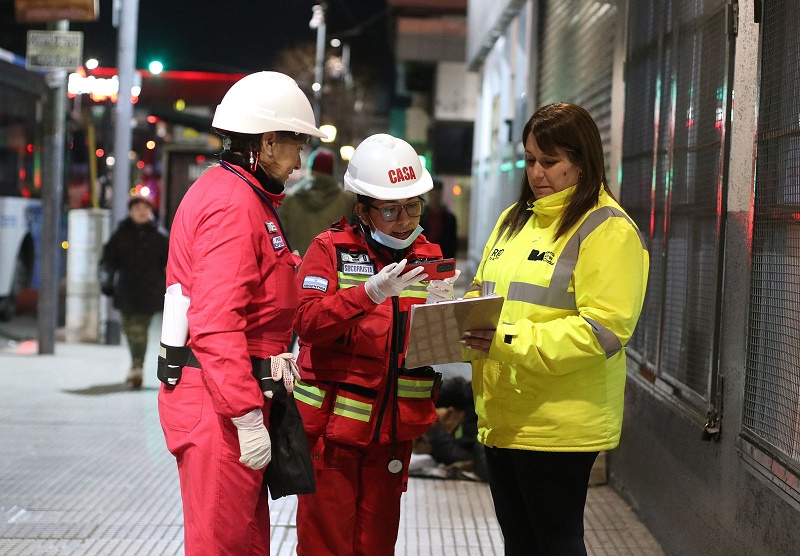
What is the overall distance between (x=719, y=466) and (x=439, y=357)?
1.73m

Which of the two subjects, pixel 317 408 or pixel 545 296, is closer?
pixel 545 296

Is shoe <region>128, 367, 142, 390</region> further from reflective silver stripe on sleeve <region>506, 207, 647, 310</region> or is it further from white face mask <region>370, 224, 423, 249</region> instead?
reflective silver stripe on sleeve <region>506, 207, 647, 310</region>

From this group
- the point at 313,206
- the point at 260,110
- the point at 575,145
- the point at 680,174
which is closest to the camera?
the point at 260,110

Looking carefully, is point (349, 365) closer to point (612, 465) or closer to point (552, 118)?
point (552, 118)

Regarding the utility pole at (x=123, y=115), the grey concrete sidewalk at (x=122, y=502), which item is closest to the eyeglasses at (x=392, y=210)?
the grey concrete sidewalk at (x=122, y=502)

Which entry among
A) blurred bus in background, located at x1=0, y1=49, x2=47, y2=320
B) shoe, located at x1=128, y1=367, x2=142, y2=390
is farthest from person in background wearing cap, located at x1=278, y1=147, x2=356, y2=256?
blurred bus in background, located at x1=0, y1=49, x2=47, y2=320

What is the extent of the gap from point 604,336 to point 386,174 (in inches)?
37.6

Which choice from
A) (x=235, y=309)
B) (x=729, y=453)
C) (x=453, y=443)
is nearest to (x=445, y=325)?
(x=235, y=309)

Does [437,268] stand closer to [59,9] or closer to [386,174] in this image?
[386,174]

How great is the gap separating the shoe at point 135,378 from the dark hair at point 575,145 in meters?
7.30

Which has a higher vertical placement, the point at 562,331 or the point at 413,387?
the point at 562,331

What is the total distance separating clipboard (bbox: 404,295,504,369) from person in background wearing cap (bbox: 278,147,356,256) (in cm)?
509

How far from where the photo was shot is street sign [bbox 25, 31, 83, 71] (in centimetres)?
1155

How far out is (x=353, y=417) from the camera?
12.1 feet
